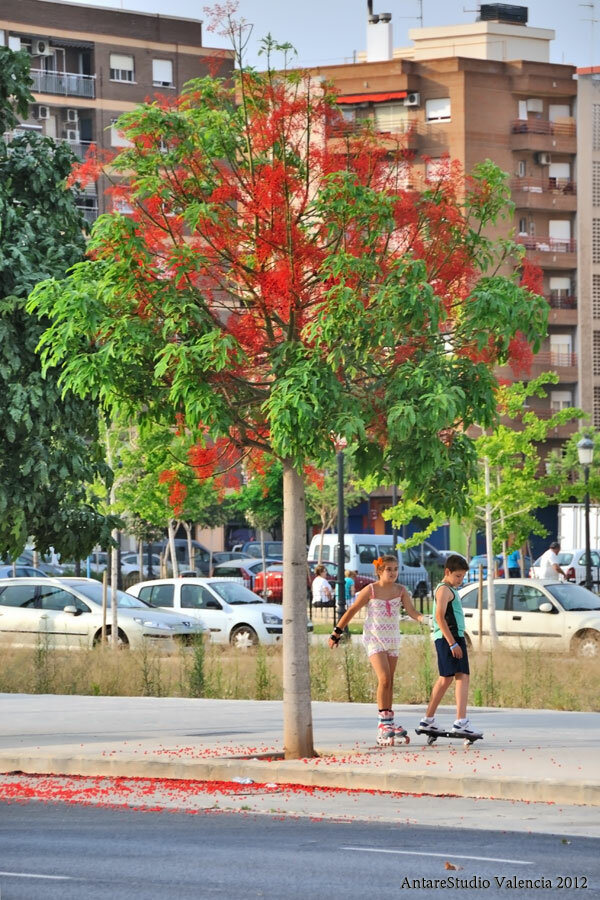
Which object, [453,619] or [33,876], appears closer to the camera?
[33,876]

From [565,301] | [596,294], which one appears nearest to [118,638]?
[565,301]

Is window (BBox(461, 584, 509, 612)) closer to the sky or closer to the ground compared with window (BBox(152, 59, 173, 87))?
closer to the ground

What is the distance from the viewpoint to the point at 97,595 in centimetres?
2952

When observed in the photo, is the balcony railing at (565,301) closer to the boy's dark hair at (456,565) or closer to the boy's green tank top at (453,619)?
the boy's dark hair at (456,565)

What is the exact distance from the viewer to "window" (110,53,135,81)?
79.0 m

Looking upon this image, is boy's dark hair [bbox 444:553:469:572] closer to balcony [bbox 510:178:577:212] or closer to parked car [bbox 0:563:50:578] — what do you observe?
parked car [bbox 0:563:50:578]

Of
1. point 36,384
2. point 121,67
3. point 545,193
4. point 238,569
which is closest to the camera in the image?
point 36,384

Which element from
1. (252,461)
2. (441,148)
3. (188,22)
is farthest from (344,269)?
(188,22)

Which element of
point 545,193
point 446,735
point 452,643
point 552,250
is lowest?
point 446,735

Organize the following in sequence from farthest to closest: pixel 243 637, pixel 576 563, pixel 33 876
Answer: pixel 576 563 → pixel 243 637 → pixel 33 876

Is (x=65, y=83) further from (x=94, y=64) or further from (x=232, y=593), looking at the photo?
(x=232, y=593)

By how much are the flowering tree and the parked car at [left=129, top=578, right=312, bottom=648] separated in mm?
15763

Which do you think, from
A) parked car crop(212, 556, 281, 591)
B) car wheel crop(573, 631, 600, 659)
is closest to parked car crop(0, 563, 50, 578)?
parked car crop(212, 556, 281, 591)

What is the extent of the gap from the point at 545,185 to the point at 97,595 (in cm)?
5332
